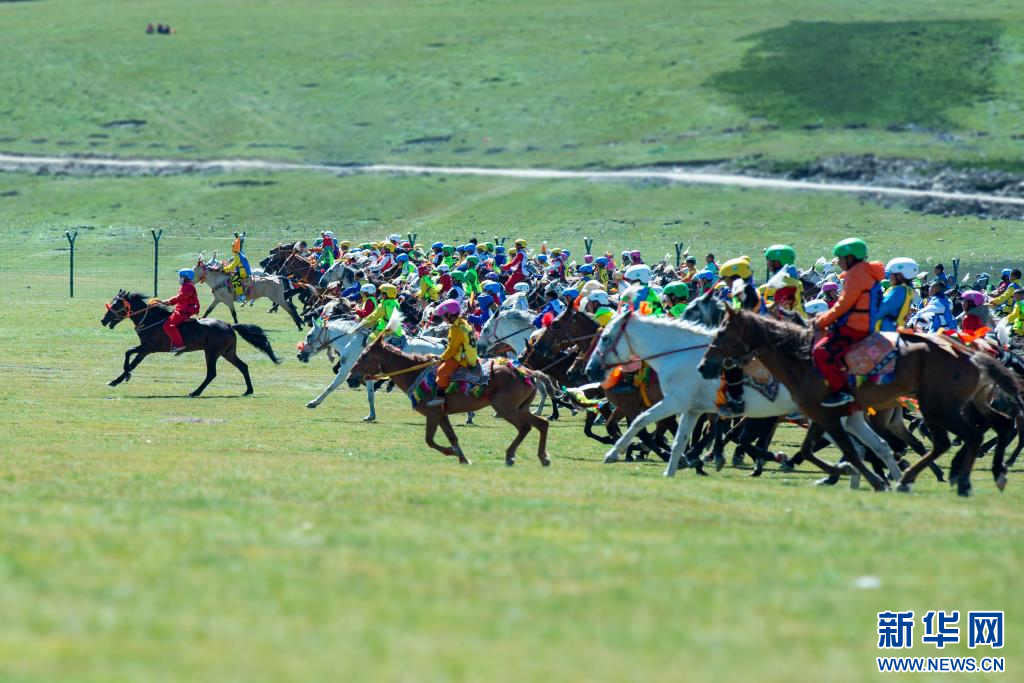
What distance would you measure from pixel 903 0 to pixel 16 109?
221 feet

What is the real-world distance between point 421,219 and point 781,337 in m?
57.0

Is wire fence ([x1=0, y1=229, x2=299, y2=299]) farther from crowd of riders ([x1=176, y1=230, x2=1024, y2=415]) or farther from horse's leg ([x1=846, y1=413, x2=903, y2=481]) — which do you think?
horse's leg ([x1=846, y1=413, x2=903, y2=481])

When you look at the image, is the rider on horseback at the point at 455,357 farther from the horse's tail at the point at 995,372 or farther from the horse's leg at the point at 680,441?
the horse's tail at the point at 995,372

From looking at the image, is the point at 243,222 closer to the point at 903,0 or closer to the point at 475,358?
the point at 475,358

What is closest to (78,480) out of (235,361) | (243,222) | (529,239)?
(235,361)

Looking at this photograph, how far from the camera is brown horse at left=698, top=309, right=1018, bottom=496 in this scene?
59.5 feet

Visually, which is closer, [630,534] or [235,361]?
[630,534]

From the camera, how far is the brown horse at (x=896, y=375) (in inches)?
714

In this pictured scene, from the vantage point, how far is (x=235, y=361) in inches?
1319

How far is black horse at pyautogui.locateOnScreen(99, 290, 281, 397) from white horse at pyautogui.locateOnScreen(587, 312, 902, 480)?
1377cm

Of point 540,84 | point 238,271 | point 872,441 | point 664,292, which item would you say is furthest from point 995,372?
point 540,84

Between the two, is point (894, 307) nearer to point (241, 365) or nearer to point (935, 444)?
point (935, 444)

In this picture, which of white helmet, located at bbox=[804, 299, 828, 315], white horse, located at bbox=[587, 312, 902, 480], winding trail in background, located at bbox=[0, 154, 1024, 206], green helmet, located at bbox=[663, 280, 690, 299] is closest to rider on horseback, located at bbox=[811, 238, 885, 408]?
white horse, located at bbox=[587, 312, 902, 480]

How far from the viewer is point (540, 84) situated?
106m
